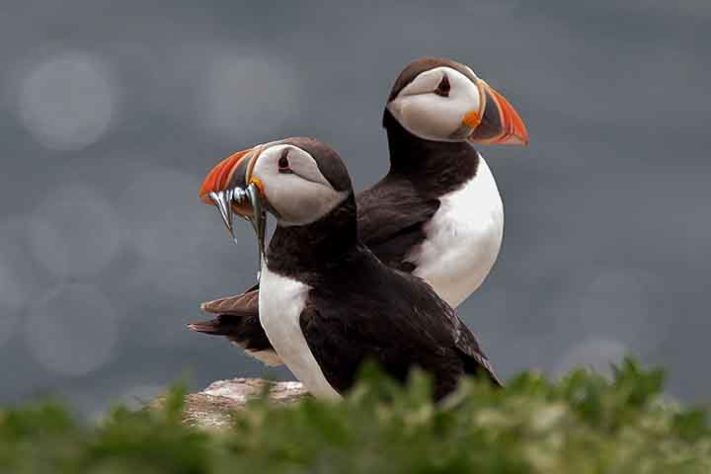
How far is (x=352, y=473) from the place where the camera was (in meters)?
4.55

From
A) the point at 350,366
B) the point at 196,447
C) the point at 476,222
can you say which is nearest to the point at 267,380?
the point at 196,447

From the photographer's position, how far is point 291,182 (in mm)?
9062

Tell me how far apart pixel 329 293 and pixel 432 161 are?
3111mm

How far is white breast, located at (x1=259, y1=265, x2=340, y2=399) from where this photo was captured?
898 cm

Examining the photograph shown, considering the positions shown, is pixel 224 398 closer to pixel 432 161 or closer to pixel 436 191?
pixel 436 191

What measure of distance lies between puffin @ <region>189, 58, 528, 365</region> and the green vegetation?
18.2ft

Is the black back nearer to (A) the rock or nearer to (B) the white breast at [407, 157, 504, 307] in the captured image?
(A) the rock

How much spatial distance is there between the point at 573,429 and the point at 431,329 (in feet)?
11.8

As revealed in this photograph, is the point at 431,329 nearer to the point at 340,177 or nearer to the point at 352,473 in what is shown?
the point at 340,177

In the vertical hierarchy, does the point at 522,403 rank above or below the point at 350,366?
above

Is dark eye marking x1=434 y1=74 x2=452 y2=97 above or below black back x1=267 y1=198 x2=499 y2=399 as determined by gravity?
above

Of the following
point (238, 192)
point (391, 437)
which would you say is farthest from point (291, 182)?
point (391, 437)

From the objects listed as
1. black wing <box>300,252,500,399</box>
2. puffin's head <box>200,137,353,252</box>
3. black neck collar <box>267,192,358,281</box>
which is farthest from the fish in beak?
black wing <box>300,252,500,399</box>

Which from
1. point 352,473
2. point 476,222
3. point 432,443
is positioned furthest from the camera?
point 476,222
